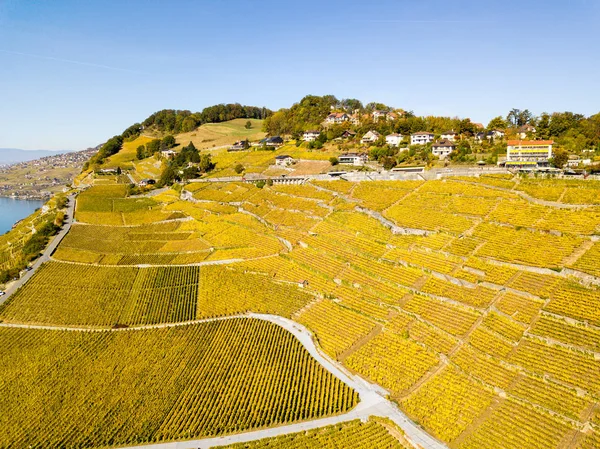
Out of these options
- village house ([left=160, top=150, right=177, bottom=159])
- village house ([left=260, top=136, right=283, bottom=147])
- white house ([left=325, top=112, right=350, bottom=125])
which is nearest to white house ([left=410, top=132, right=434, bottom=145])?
white house ([left=325, top=112, right=350, bottom=125])

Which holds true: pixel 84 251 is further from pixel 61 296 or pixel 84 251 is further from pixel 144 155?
pixel 144 155

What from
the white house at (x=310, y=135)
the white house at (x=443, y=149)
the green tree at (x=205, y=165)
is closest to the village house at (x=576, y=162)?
the white house at (x=443, y=149)

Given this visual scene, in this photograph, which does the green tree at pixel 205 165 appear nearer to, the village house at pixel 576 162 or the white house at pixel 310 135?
the white house at pixel 310 135

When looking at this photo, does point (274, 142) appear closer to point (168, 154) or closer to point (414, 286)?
point (168, 154)

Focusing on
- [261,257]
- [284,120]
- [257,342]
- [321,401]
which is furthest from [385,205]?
[284,120]

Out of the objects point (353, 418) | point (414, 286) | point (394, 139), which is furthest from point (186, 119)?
point (353, 418)
